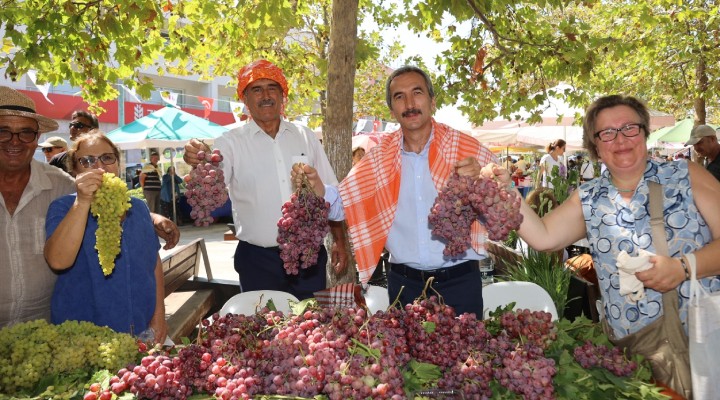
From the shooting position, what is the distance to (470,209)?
1.93 meters

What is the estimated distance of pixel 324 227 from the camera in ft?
7.30

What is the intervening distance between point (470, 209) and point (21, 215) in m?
2.16

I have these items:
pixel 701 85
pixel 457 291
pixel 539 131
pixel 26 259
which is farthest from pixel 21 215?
pixel 539 131

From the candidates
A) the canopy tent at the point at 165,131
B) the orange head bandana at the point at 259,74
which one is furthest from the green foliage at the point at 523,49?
the canopy tent at the point at 165,131

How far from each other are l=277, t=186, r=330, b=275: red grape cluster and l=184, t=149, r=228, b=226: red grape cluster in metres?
0.26

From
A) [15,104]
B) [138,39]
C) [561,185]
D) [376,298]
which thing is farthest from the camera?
[561,185]

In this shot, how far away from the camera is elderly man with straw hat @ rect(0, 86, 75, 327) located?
8.38ft

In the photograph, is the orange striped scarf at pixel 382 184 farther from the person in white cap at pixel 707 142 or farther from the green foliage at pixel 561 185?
the person in white cap at pixel 707 142

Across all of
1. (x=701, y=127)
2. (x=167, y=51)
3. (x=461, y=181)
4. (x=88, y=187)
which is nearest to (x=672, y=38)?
(x=701, y=127)

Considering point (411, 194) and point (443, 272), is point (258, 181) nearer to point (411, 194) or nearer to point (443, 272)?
point (411, 194)

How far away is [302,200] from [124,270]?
3.68ft

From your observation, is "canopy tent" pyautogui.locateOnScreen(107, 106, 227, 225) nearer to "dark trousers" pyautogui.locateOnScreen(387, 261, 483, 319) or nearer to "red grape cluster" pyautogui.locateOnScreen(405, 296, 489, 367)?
"dark trousers" pyautogui.locateOnScreen(387, 261, 483, 319)

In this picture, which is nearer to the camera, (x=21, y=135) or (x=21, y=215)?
(x=21, y=135)

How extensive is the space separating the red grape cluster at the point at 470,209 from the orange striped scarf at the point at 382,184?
2.59ft
